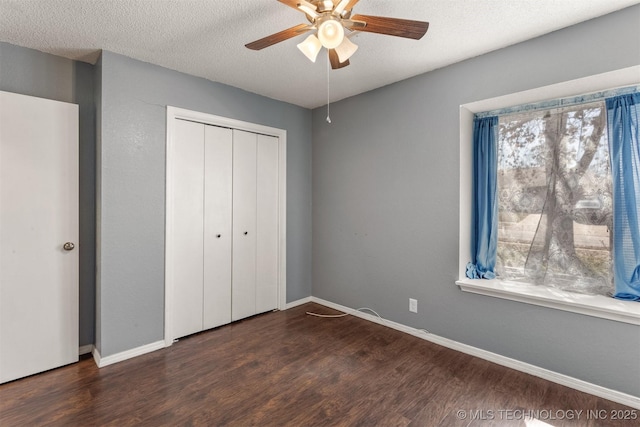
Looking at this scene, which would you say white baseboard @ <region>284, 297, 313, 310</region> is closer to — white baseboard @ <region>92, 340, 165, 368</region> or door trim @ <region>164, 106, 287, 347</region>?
door trim @ <region>164, 106, 287, 347</region>

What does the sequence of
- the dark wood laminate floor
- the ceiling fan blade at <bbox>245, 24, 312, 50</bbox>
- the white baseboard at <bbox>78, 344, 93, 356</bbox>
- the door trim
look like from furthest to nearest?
1. the door trim
2. the white baseboard at <bbox>78, 344, 93, 356</bbox>
3. the dark wood laminate floor
4. the ceiling fan blade at <bbox>245, 24, 312, 50</bbox>

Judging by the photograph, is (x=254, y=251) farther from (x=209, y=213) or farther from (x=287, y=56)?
(x=287, y=56)

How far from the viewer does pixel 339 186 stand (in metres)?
3.59

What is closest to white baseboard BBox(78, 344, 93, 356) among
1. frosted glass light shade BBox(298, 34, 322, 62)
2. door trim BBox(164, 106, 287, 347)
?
door trim BBox(164, 106, 287, 347)

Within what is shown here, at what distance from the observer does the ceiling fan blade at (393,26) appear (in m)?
1.50

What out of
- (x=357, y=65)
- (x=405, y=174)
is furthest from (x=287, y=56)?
(x=405, y=174)

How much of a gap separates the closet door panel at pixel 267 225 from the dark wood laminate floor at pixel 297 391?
0.84 metres

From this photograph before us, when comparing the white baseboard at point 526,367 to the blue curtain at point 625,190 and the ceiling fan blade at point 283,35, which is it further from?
the ceiling fan blade at point 283,35

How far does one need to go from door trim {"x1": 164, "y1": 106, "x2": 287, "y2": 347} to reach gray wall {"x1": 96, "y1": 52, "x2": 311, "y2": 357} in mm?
45

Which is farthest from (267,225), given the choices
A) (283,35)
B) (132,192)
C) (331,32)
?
(331,32)

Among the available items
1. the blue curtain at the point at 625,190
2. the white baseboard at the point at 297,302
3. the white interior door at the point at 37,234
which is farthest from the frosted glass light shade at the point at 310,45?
the white baseboard at the point at 297,302

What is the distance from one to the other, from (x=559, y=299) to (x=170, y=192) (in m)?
3.17

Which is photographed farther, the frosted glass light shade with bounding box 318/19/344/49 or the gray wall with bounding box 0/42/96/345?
the gray wall with bounding box 0/42/96/345

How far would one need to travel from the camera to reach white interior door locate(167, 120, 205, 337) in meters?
2.77
